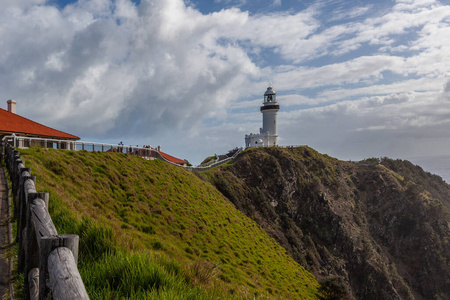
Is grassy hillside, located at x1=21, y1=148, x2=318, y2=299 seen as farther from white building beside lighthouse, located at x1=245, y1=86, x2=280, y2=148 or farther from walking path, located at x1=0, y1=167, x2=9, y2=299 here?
white building beside lighthouse, located at x1=245, y1=86, x2=280, y2=148

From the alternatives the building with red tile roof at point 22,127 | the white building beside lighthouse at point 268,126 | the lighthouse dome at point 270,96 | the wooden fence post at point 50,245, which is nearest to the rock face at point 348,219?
the white building beside lighthouse at point 268,126

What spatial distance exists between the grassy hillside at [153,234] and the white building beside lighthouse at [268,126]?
37.3m

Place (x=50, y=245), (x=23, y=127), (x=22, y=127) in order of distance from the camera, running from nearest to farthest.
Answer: (x=50, y=245) → (x=22, y=127) → (x=23, y=127)

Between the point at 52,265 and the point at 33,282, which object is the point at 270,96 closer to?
the point at 33,282

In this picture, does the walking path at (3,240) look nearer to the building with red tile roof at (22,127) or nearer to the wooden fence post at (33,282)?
the wooden fence post at (33,282)

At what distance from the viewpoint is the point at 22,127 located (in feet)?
83.0

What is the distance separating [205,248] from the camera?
17.8 metres

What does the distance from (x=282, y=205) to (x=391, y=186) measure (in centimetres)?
3537

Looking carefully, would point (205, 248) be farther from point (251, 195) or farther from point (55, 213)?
point (251, 195)

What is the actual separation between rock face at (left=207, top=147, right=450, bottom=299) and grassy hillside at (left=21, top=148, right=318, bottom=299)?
36.3ft

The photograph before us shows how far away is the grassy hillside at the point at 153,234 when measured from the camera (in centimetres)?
386

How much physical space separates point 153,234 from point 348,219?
46.1 meters

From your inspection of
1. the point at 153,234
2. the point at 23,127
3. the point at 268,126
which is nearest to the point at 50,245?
the point at 153,234

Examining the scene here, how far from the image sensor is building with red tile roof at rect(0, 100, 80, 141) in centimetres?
2361
